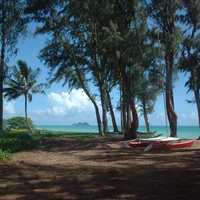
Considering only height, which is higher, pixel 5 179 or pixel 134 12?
pixel 134 12

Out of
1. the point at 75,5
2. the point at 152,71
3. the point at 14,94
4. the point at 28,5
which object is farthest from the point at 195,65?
the point at 14,94

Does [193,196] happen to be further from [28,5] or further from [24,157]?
[28,5]

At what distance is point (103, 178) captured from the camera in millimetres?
10672

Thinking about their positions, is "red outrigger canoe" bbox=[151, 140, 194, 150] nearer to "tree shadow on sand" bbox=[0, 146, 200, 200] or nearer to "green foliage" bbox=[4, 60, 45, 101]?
"tree shadow on sand" bbox=[0, 146, 200, 200]

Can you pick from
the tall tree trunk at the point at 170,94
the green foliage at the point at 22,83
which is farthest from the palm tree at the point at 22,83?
the tall tree trunk at the point at 170,94

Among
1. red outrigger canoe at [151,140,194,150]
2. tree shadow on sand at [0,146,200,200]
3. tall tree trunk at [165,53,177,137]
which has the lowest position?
tree shadow on sand at [0,146,200,200]

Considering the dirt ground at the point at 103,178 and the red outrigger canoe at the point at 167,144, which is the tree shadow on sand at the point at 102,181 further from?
the red outrigger canoe at the point at 167,144

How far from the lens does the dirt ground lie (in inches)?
345

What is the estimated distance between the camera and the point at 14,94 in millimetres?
55844

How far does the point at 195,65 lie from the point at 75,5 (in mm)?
8966

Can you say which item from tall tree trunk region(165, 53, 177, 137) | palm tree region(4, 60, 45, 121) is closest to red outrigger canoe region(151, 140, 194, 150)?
tall tree trunk region(165, 53, 177, 137)

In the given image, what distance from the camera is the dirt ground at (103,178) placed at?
28.7ft

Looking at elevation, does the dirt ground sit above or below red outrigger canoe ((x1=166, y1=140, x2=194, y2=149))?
below

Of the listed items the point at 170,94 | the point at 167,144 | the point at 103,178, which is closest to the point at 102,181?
the point at 103,178
